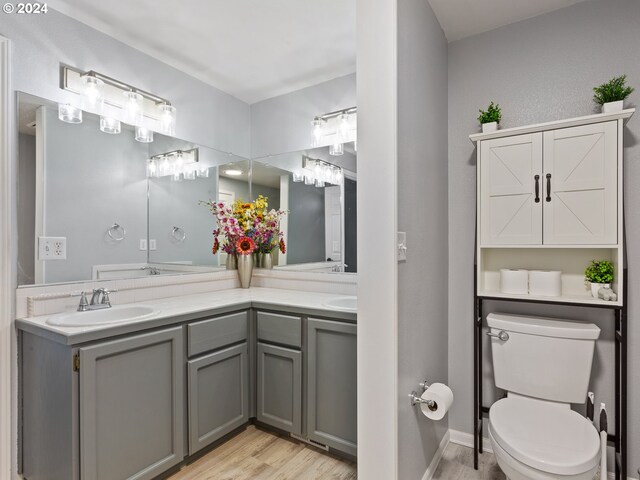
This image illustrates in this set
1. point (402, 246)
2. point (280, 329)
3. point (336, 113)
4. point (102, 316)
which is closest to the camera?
point (402, 246)

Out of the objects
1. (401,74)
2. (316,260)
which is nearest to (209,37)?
(401,74)

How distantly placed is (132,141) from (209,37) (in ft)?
2.78

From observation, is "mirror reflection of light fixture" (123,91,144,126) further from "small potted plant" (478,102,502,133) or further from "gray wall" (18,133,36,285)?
"small potted plant" (478,102,502,133)

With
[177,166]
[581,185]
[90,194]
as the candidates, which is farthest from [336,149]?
[90,194]

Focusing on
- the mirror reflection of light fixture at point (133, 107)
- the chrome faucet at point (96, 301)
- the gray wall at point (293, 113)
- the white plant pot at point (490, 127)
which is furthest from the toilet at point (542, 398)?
the mirror reflection of light fixture at point (133, 107)

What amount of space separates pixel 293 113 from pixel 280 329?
1.82 meters

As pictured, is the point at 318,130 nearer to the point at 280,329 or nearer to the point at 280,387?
the point at 280,329

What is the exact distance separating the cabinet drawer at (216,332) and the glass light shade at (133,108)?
4.56ft

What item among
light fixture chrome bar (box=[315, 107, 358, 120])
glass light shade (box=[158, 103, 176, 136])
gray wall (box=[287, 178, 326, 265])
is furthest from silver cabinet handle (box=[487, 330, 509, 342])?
glass light shade (box=[158, 103, 176, 136])

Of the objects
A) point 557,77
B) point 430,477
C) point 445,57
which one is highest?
point 445,57

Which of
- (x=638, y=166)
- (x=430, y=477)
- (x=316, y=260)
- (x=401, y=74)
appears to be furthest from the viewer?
(x=316, y=260)

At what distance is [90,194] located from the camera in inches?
81.0

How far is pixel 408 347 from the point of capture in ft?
5.03

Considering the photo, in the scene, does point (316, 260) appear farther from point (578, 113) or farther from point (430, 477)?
point (578, 113)
